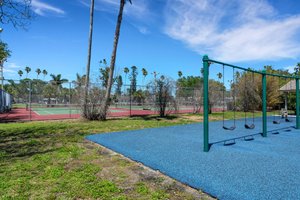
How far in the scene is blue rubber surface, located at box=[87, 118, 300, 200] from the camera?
127 inches

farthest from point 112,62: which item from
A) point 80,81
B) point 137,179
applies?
point 137,179

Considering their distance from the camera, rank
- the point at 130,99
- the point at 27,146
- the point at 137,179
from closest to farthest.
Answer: the point at 137,179, the point at 27,146, the point at 130,99

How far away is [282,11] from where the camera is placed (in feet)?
39.9

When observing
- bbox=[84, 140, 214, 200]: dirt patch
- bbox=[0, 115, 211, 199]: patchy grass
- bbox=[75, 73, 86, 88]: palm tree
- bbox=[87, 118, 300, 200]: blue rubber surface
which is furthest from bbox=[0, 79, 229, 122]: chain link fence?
bbox=[84, 140, 214, 200]: dirt patch

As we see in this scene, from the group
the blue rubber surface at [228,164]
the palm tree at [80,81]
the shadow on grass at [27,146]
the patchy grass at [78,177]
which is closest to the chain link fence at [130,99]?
the palm tree at [80,81]

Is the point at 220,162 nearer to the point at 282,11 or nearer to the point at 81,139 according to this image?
the point at 81,139

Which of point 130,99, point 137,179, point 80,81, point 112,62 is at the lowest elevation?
point 137,179

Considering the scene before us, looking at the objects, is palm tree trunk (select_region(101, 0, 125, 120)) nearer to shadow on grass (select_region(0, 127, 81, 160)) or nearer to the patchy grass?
shadow on grass (select_region(0, 127, 81, 160))

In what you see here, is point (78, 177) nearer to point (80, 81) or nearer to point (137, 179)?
point (137, 179)

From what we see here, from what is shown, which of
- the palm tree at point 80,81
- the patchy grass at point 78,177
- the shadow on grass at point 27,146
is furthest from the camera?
the palm tree at point 80,81

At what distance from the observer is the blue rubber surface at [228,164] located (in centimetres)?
322

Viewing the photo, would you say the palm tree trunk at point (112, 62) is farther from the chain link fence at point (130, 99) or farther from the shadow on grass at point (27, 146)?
the shadow on grass at point (27, 146)

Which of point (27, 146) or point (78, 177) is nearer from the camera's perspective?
point (78, 177)

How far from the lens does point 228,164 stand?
4.46 m
